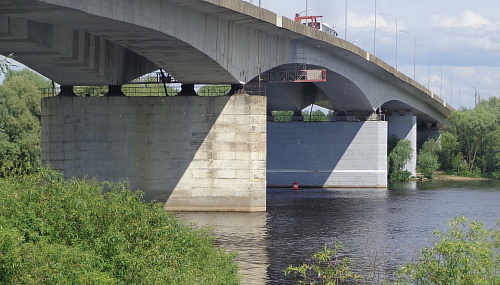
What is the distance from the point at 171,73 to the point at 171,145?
4.32 m

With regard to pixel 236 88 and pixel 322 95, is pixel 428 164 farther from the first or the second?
pixel 236 88

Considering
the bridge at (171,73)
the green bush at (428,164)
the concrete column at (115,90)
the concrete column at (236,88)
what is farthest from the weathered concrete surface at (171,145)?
the green bush at (428,164)

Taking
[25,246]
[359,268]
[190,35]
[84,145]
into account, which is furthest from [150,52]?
[25,246]

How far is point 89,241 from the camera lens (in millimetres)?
19547

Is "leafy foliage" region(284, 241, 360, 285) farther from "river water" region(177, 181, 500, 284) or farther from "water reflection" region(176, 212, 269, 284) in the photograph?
"water reflection" region(176, 212, 269, 284)

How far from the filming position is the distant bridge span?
1226 inches

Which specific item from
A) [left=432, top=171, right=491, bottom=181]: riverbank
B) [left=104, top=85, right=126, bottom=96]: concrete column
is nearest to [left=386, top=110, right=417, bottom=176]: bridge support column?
[left=432, top=171, right=491, bottom=181]: riverbank

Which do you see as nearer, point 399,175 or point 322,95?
point 322,95

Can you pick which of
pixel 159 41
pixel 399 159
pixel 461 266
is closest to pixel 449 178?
pixel 399 159

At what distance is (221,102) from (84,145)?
8425mm

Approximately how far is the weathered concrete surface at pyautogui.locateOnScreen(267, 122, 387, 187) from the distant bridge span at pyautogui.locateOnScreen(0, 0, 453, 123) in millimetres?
10544

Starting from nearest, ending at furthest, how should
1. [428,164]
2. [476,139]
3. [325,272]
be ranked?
1. [325,272]
2. [428,164]
3. [476,139]

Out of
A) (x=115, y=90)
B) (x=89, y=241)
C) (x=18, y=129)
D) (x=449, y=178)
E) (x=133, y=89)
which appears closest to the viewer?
(x=89, y=241)

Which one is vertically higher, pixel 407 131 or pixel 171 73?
→ pixel 171 73
